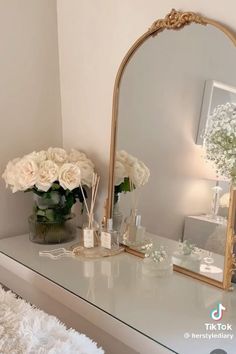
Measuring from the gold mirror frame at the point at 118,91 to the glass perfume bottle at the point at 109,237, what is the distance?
2.3 inches

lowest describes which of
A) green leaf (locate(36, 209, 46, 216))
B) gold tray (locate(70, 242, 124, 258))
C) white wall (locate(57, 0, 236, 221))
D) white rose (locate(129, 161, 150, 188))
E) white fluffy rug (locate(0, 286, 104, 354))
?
gold tray (locate(70, 242, 124, 258))

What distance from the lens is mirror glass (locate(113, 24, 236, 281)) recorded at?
1.18 metres

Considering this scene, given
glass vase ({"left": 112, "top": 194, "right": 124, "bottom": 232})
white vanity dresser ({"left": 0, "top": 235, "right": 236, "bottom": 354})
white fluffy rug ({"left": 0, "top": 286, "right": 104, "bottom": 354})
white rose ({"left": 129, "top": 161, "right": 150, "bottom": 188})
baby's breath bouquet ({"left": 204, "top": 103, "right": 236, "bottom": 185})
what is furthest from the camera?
glass vase ({"left": 112, "top": 194, "right": 124, "bottom": 232})

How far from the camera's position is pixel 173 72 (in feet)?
4.22

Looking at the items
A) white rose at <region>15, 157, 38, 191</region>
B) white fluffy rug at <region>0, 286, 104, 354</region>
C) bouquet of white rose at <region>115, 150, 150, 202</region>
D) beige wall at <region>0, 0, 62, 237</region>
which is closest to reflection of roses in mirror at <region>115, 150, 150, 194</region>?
bouquet of white rose at <region>115, 150, 150, 202</region>

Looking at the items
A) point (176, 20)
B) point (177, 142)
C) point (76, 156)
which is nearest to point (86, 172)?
point (76, 156)

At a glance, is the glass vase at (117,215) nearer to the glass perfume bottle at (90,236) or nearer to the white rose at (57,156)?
the glass perfume bottle at (90,236)

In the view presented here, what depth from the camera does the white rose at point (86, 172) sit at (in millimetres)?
1549

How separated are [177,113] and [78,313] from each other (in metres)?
0.78

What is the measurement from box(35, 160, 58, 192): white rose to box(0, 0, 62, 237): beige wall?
29 centimetres

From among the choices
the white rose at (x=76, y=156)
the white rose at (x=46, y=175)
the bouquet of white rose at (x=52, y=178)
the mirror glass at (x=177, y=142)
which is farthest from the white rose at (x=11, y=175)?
the mirror glass at (x=177, y=142)

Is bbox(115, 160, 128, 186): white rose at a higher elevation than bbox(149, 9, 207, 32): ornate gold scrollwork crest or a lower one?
lower

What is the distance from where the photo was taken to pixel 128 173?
1482mm

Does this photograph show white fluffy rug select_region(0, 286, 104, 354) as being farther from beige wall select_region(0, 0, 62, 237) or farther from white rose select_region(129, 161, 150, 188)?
beige wall select_region(0, 0, 62, 237)
